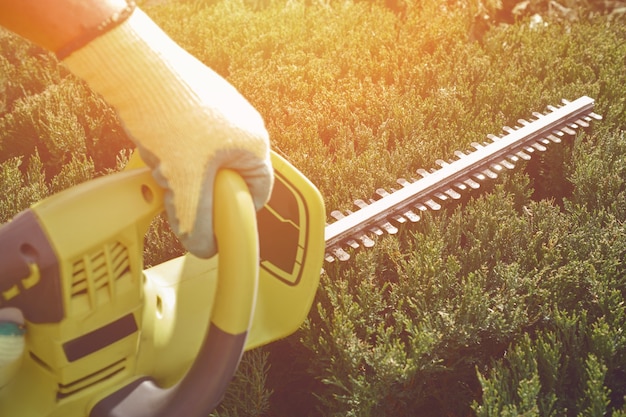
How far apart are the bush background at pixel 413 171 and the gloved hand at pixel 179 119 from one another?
42.7 inches

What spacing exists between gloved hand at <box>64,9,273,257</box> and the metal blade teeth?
1.37 metres

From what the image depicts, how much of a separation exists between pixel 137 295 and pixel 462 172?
7.12ft

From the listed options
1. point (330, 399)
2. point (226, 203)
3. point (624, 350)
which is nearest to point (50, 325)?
point (226, 203)

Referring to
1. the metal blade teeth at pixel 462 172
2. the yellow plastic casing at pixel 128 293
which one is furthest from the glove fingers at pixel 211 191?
the metal blade teeth at pixel 462 172

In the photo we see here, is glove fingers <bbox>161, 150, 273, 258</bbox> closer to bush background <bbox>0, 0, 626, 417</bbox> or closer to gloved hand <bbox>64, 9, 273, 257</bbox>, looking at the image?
gloved hand <bbox>64, 9, 273, 257</bbox>

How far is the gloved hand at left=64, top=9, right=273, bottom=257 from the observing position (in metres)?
1.54

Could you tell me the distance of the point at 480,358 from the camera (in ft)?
8.57

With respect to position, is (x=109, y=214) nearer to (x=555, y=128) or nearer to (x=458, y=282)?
(x=458, y=282)

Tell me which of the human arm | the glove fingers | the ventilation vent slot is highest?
the human arm

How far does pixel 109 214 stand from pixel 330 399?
1.32 metres

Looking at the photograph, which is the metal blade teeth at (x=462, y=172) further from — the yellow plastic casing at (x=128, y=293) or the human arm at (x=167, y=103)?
the human arm at (x=167, y=103)

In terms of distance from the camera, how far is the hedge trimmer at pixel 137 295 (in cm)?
155

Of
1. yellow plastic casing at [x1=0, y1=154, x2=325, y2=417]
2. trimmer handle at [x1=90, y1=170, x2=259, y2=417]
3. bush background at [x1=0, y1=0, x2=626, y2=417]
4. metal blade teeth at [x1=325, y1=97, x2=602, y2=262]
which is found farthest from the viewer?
metal blade teeth at [x1=325, y1=97, x2=602, y2=262]

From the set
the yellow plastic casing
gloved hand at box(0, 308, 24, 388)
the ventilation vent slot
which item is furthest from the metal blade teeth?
gloved hand at box(0, 308, 24, 388)
